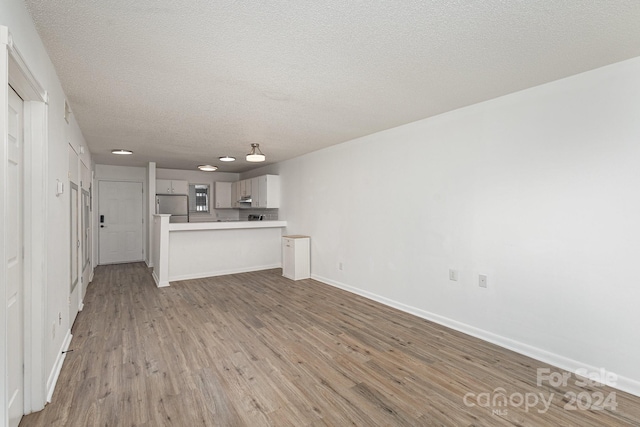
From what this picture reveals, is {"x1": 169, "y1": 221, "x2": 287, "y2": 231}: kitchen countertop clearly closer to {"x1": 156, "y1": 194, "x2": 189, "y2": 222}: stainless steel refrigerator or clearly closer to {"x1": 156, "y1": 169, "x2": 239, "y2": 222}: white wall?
{"x1": 156, "y1": 194, "x2": 189, "y2": 222}: stainless steel refrigerator

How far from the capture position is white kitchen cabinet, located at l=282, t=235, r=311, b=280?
5.54 metres

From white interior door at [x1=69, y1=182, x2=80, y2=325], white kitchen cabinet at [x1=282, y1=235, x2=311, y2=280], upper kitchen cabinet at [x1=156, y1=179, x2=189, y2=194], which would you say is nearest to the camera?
white interior door at [x1=69, y1=182, x2=80, y2=325]

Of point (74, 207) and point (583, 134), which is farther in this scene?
point (74, 207)

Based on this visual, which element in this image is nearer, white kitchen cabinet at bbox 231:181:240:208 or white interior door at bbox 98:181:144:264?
white interior door at bbox 98:181:144:264

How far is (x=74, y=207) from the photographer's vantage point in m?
3.50

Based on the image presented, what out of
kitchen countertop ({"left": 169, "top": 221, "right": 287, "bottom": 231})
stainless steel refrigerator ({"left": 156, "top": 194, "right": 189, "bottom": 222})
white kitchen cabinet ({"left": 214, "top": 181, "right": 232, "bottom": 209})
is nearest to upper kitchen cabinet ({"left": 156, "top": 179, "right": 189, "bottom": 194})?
stainless steel refrigerator ({"left": 156, "top": 194, "right": 189, "bottom": 222})

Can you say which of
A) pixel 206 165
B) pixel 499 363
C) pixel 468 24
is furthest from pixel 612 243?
pixel 206 165

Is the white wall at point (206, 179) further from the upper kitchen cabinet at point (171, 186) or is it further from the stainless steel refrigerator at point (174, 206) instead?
the stainless steel refrigerator at point (174, 206)

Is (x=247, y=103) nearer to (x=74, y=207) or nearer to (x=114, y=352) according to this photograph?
(x=74, y=207)

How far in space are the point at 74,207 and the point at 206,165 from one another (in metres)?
3.73

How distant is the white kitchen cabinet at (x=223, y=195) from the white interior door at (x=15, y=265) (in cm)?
659

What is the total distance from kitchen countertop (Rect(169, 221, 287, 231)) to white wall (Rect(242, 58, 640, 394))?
2.74 meters

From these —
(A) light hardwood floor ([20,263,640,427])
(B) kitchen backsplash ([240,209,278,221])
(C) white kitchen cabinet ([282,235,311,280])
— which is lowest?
(A) light hardwood floor ([20,263,640,427])

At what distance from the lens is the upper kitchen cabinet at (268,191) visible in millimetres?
6754
